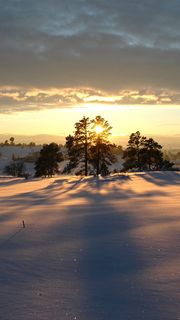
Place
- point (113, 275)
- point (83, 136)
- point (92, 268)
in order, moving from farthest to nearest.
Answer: point (83, 136), point (92, 268), point (113, 275)

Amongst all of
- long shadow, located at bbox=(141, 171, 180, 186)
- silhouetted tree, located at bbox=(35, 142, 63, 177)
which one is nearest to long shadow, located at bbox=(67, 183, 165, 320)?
long shadow, located at bbox=(141, 171, 180, 186)

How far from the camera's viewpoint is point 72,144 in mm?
55469

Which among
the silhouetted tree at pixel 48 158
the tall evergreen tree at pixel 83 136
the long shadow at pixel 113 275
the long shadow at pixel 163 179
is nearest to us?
the long shadow at pixel 113 275

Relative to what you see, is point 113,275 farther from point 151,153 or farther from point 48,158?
point 48,158

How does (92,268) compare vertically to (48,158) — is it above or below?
below

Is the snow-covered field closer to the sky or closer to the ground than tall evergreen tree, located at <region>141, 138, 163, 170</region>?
closer to the ground

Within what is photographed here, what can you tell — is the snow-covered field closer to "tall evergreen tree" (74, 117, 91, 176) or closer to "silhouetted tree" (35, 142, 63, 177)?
"tall evergreen tree" (74, 117, 91, 176)

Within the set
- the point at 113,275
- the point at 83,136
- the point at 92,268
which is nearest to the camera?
the point at 113,275

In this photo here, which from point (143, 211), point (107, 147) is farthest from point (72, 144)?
point (143, 211)

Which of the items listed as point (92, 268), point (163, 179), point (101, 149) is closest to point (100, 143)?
point (101, 149)

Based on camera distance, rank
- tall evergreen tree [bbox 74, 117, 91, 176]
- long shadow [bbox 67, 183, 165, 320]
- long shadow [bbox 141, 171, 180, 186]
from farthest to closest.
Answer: tall evergreen tree [bbox 74, 117, 91, 176]
long shadow [bbox 141, 171, 180, 186]
long shadow [bbox 67, 183, 165, 320]

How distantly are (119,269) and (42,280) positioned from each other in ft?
3.80

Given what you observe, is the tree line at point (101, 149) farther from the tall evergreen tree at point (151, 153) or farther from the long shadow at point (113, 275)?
the long shadow at point (113, 275)

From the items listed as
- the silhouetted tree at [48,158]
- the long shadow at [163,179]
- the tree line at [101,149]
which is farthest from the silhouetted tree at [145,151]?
the long shadow at [163,179]
